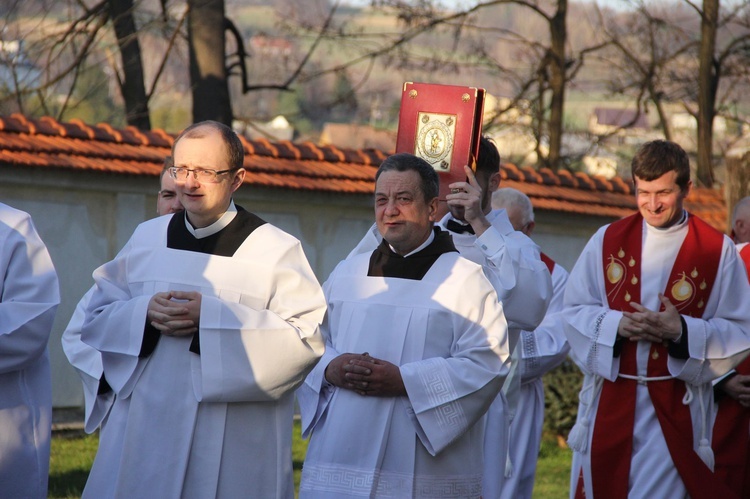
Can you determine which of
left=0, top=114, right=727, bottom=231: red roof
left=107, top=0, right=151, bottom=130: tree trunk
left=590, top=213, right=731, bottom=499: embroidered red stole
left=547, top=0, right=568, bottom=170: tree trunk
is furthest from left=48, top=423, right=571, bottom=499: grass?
left=547, top=0, right=568, bottom=170: tree trunk

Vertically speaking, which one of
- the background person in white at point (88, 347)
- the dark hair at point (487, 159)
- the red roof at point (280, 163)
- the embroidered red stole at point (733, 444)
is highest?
the red roof at point (280, 163)

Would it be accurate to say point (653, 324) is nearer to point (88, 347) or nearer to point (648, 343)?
point (648, 343)

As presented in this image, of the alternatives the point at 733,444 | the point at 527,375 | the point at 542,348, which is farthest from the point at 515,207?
the point at 733,444

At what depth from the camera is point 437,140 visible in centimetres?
543

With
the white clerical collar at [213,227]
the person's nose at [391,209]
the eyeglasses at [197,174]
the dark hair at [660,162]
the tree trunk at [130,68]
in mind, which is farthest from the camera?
the tree trunk at [130,68]

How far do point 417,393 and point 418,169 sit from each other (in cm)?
92

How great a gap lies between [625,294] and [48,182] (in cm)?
579

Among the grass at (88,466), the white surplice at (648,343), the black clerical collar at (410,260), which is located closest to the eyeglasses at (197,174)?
the black clerical collar at (410,260)

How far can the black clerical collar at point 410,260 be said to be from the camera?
15.8 feet

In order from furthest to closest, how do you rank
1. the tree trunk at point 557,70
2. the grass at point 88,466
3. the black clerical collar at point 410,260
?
the tree trunk at point 557,70 < the grass at point 88,466 < the black clerical collar at point 410,260

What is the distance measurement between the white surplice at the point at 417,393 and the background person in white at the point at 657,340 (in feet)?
3.93

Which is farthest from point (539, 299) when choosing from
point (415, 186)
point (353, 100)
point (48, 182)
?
point (353, 100)

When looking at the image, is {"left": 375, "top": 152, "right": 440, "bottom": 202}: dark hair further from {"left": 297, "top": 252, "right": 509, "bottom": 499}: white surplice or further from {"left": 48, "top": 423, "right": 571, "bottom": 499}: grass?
{"left": 48, "top": 423, "right": 571, "bottom": 499}: grass

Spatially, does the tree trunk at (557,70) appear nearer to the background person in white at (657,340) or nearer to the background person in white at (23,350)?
the background person in white at (657,340)
